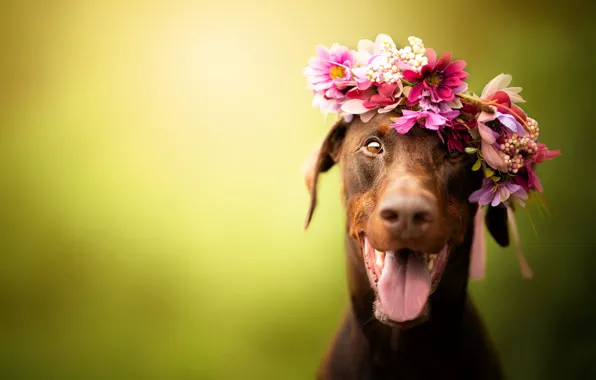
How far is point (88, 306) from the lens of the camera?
2.61 metres

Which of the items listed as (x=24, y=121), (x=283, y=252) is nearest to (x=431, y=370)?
(x=283, y=252)

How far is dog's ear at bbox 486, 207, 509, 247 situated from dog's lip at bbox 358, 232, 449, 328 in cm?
42

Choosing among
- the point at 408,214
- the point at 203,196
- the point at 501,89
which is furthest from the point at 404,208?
the point at 203,196

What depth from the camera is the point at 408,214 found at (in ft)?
4.95

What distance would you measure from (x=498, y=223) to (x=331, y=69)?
87 centimetres

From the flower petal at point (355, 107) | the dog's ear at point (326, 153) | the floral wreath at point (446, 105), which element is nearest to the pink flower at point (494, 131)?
the floral wreath at point (446, 105)

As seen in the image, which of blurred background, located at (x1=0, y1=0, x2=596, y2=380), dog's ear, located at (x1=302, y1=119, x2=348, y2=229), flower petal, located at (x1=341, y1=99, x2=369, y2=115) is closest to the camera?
flower petal, located at (x1=341, y1=99, x2=369, y2=115)

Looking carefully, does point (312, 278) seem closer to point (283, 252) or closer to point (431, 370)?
point (283, 252)

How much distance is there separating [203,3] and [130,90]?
54cm

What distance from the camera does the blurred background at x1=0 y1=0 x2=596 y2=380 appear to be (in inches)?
98.8

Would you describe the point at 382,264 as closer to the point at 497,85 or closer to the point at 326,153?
the point at 326,153

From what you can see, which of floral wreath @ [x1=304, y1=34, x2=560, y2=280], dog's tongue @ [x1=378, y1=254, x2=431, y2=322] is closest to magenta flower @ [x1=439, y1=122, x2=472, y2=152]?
floral wreath @ [x1=304, y1=34, x2=560, y2=280]

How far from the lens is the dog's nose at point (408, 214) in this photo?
151 centimetres

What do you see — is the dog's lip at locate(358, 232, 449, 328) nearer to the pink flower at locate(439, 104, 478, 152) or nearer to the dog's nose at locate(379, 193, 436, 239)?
the dog's nose at locate(379, 193, 436, 239)
